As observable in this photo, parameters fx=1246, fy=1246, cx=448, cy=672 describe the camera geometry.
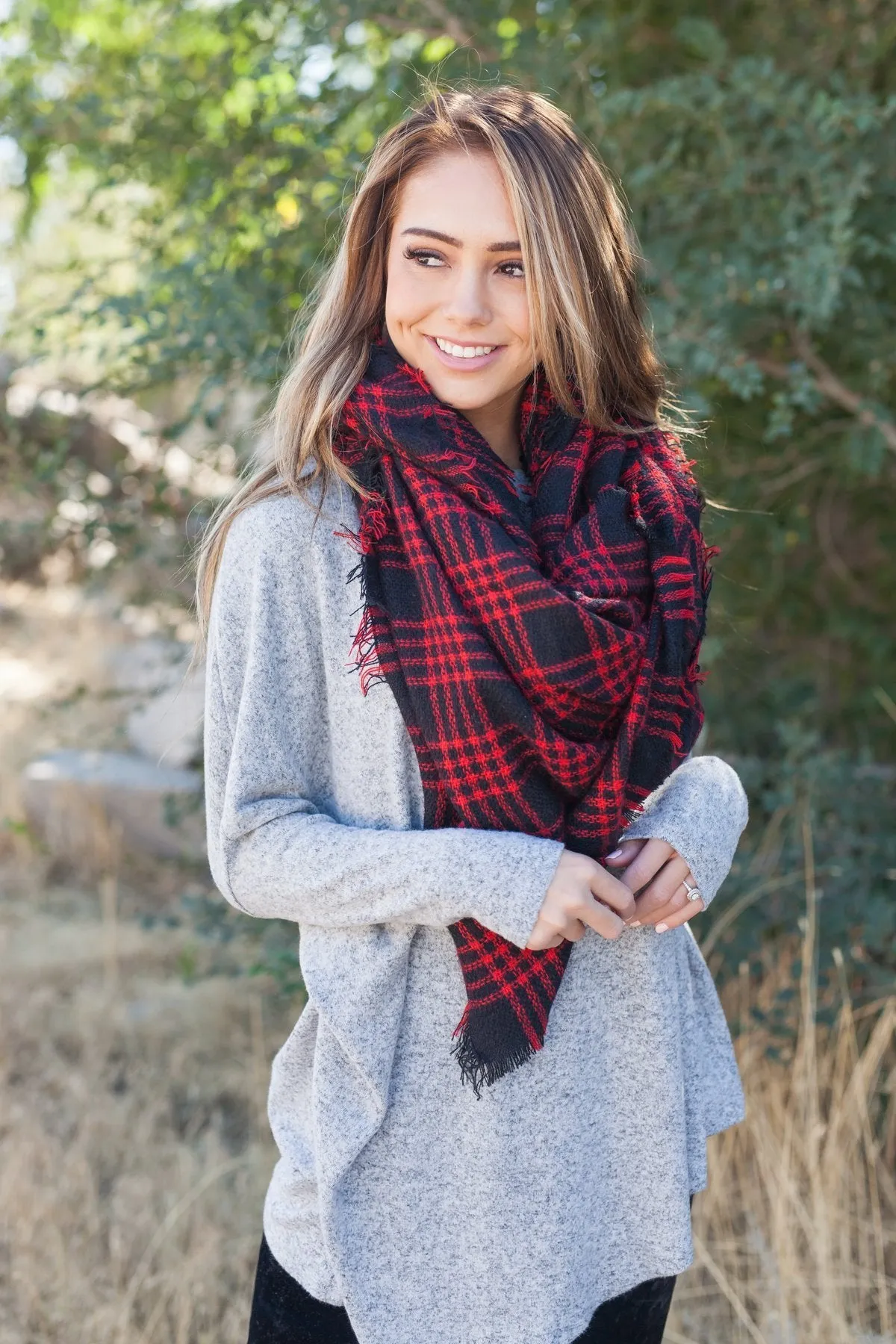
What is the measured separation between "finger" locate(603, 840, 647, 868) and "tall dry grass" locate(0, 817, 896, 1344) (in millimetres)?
1170

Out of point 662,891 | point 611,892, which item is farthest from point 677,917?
point 611,892

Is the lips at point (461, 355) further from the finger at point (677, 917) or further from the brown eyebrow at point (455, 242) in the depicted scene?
the finger at point (677, 917)

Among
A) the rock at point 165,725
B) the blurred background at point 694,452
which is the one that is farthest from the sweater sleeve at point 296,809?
the rock at point 165,725

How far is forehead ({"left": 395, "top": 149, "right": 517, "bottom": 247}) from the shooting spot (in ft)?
5.08

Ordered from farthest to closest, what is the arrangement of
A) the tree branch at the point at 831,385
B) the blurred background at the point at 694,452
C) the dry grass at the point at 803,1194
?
the tree branch at the point at 831,385 < the blurred background at the point at 694,452 < the dry grass at the point at 803,1194

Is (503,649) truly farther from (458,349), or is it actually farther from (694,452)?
(694,452)

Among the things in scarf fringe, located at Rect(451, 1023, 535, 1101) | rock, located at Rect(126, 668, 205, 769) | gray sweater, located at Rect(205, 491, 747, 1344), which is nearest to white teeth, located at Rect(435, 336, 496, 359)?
gray sweater, located at Rect(205, 491, 747, 1344)

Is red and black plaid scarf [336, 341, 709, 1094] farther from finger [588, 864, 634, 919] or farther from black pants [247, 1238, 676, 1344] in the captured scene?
black pants [247, 1238, 676, 1344]

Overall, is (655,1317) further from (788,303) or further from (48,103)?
(48,103)

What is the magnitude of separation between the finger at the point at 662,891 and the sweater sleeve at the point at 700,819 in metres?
0.01

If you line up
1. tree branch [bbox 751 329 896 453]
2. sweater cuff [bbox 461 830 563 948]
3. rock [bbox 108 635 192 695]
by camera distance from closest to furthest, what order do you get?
sweater cuff [bbox 461 830 563 948]
tree branch [bbox 751 329 896 453]
rock [bbox 108 635 192 695]

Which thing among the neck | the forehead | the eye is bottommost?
the neck

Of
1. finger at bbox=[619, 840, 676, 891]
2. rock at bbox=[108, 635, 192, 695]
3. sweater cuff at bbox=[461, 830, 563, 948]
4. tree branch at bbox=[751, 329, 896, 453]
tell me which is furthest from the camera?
rock at bbox=[108, 635, 192, 695]

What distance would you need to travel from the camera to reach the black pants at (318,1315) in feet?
5.02
